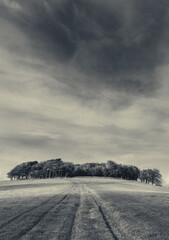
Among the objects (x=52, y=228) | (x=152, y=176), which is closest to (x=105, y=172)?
(x=152, y=176)

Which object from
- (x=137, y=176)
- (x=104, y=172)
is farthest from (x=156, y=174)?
(x=104, y=172)

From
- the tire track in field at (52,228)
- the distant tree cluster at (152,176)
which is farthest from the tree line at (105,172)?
the tire track in field at (52,228)

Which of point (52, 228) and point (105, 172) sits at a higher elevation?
point (105, 172)

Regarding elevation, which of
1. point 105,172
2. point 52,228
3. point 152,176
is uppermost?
point 105,172

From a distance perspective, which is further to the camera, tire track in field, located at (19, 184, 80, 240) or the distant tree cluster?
the distant tree cluster

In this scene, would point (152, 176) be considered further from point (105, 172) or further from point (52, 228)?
point (52, 228)

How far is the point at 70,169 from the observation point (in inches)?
6132

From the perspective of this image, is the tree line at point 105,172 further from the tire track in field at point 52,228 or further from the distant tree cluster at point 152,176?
the tire track in field at point 52,228

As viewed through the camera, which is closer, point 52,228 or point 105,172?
point 52,228

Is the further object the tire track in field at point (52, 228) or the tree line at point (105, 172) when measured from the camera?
the tree line at point (105, 172)

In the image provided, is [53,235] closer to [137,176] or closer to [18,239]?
[18,239]

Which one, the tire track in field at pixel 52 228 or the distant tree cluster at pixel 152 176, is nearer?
the tire track in field at pixel 52 228

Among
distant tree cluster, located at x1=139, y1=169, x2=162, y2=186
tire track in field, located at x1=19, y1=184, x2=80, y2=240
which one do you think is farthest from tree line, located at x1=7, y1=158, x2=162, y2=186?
tire track in field, located at x1=19, y1=184, x2=80, y2=240

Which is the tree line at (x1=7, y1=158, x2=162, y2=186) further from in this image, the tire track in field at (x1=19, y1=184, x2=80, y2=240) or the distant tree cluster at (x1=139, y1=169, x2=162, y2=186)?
the tire track in field at (x1=19, y1=184, x2=80, y2=240)
